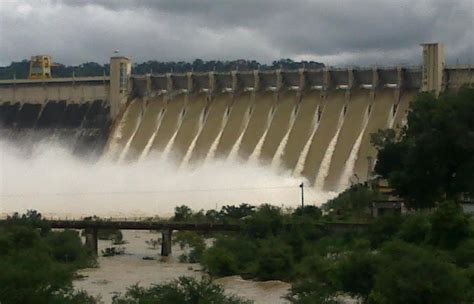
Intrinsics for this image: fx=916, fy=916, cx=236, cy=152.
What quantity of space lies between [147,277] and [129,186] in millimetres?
21566

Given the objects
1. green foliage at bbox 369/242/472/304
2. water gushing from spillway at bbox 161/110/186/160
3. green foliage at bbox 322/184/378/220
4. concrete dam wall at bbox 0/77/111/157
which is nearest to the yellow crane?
concrete dam wall at bbox 0/77/111/157

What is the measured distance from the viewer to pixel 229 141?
55.7 metres

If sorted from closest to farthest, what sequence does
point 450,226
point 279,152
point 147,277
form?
1. point 450,226
2. point 147,277
3. point 279,152

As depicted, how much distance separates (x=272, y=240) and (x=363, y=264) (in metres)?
12.4

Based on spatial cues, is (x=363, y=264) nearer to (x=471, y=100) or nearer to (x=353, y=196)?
(x=471, y=100)

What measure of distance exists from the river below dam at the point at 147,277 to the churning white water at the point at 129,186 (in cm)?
824

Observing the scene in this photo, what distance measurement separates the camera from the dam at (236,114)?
51219 millimetres

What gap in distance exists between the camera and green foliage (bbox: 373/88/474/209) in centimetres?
3619

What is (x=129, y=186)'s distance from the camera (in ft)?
186

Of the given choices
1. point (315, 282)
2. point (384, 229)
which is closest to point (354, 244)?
point (384, 229)

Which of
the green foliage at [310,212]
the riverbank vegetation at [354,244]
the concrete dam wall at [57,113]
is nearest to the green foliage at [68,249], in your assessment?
the riverbank vegetation at [354,244]

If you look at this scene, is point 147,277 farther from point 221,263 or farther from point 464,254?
point 464,254

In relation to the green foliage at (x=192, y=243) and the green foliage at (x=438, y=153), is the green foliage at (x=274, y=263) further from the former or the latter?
the green foliage at (x=438, y=153)

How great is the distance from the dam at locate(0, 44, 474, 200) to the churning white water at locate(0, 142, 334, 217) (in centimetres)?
77
